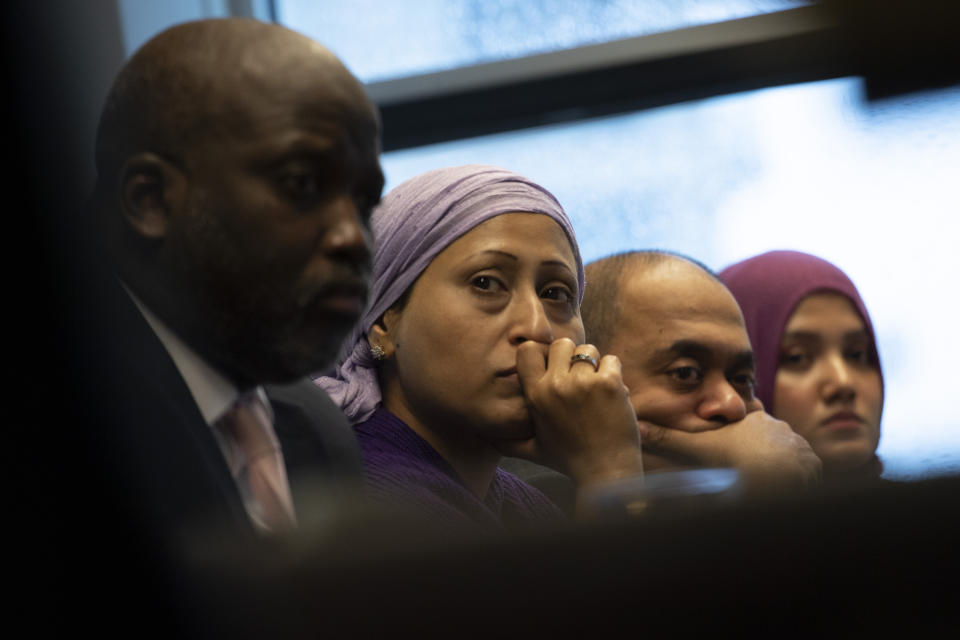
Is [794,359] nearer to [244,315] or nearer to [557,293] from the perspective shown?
[557,293]

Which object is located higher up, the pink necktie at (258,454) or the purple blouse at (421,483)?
the pink necktie at (258,454)

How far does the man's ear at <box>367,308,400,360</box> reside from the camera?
106 cm

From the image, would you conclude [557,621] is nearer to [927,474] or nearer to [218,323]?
[927,474]

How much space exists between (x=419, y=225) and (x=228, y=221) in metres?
0.49

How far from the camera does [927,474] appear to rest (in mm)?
287

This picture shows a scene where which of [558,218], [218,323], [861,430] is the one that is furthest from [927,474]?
[861,430]

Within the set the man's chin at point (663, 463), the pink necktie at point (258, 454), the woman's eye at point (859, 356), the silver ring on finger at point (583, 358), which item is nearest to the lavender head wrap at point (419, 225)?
the silver ring on finger at point (583, 358)

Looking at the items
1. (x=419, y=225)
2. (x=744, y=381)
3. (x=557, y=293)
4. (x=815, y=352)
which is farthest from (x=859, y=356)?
(x=419, y=225)

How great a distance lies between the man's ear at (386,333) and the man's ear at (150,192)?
1.57 ft

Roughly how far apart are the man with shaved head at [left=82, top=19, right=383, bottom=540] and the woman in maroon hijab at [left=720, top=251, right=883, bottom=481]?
0.84 metres

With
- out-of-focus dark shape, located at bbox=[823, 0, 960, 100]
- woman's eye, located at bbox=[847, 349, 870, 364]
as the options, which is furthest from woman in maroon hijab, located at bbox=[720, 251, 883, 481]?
out-of-focus dark shape, located at bbox=[823, 0, 960, 100]

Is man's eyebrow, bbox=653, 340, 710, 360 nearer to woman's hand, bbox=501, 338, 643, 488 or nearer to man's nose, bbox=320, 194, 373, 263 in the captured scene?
woman's hand, bbox=501, 338, 643, 488

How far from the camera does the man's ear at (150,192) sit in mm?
589

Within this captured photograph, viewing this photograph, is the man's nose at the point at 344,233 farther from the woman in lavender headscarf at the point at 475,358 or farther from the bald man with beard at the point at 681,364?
the bald man with beard at the point at 681,364
